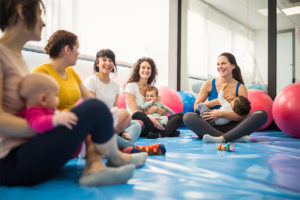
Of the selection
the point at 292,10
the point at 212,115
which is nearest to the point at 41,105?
the point at 212,115

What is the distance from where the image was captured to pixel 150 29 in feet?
16.9

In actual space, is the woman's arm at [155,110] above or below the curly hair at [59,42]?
below

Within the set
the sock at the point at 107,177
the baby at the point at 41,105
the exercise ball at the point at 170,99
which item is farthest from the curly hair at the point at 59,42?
the exercise ball at the point at 170,99

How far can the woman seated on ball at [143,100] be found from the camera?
2.79 meters

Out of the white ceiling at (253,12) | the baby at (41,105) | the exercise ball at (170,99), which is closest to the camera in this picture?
the baby at (41,105)

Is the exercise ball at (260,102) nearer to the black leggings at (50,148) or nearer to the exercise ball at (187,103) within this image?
the exercise ball at (187,103)

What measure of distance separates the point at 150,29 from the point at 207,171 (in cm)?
423

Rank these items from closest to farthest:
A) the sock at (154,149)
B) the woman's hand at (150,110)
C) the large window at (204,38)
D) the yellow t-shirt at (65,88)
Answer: the yellow t-shirt at (65,88), the sock at (154,149), the woman's hand at (150,110), the large window at (204,38)

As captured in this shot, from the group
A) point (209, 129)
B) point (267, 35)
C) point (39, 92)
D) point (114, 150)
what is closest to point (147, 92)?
point (209, 129)

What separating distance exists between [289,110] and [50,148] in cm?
269

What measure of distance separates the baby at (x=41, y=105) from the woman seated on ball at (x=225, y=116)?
1696 millimetres

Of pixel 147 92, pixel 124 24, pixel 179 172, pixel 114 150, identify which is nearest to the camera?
pixel 114 150

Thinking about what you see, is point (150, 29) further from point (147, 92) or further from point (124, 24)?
point (147, 92)

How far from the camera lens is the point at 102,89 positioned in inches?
94.3
